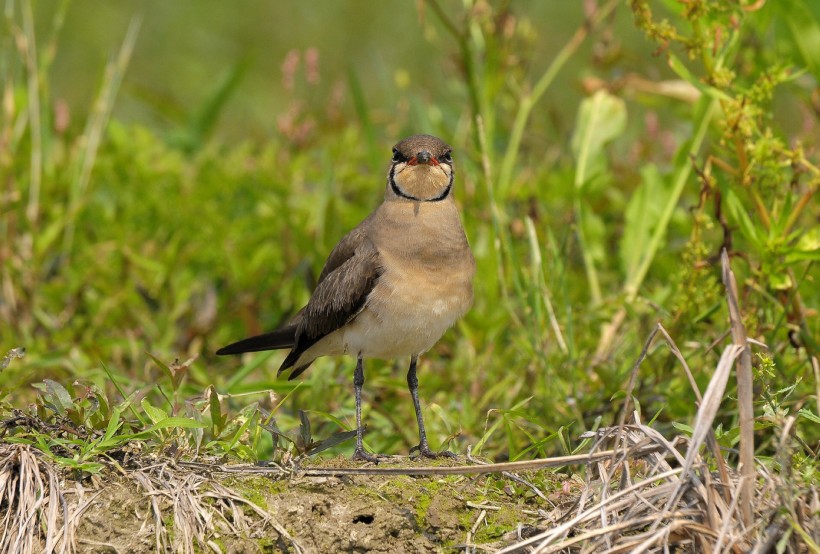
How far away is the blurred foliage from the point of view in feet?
14.4

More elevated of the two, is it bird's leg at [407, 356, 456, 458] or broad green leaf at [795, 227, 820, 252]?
broad green leaf at [795, 227, 820, 252]

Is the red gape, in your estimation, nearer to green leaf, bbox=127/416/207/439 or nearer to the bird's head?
the bird's head

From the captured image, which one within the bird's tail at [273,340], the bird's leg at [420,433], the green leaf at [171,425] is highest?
the green leaf at [171,425]

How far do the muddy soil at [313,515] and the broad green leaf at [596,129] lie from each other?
2.68 meters

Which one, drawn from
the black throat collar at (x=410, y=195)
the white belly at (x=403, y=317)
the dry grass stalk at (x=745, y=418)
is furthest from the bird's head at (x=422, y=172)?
the dry grass stalk at (x=745, y=418)

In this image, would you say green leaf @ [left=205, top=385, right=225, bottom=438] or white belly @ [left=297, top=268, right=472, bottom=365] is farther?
white belly @ [left=297, top=268, right=472, bottom=365]

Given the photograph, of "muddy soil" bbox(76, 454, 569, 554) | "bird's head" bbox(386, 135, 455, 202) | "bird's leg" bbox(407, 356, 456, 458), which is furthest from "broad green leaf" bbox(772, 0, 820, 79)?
"muddy soil" bbox(76, 454, 569, 554)

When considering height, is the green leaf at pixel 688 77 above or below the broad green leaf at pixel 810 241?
above

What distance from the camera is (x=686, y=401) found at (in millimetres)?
4594

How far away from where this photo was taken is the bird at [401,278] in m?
4.25

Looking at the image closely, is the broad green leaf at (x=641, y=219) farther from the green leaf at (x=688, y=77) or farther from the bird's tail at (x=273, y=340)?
the bird's tail at (x=273, y=340)

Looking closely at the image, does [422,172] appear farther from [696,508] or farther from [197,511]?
[696,508]

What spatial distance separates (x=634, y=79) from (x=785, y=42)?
1.46 metres

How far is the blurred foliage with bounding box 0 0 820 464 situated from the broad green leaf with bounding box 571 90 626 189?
1 cm
